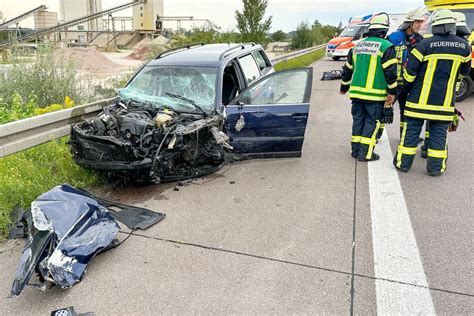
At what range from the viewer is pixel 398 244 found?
10.9 feet

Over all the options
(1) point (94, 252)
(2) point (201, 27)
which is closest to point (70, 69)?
(1) point (94, 252)

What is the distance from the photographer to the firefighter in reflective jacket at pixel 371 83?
5.02m

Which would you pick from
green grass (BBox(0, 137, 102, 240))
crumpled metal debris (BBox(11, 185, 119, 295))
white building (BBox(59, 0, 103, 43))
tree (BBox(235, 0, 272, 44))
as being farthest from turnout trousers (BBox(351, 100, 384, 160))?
white building (BBox(59, 0, 103, 43))

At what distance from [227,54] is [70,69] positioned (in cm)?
351

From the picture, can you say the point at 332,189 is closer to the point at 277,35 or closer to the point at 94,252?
the point at 94,252

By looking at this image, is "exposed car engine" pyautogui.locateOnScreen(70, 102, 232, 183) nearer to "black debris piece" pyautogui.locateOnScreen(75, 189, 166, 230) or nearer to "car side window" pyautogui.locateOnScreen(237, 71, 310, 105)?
"black debris piece" pyautogui.locateOnScreen(75, 189, 166, 230)

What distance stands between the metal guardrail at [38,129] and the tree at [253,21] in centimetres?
1571

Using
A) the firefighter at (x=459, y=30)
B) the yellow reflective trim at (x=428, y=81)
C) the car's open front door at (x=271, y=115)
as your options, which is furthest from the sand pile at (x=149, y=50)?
the yellow reflective trim at (x=428, y=81)

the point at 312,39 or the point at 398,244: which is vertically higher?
the point at 312,39

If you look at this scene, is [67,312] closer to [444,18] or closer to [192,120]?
[192,120]

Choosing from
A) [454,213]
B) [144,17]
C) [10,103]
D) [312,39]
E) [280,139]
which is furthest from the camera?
[144,17]

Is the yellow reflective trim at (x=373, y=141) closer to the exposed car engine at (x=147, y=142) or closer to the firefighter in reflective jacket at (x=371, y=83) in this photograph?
the firefighter in reflective jacket at (x=371, y=83)

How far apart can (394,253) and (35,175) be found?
3752mm

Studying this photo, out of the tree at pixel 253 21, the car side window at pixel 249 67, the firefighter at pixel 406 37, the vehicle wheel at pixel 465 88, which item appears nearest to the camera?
the firefighter at pixel 406 37
